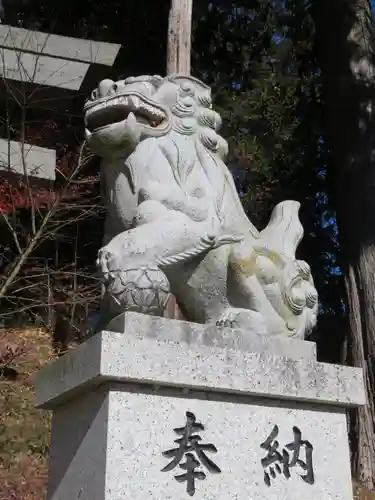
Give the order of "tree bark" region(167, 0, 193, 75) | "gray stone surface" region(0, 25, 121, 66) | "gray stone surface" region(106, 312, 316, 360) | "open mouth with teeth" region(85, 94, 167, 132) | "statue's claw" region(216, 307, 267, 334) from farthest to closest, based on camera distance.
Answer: "gray stone surface" region(0, 25, 121, 66) → "tree bark" region(167, 0, 193, 75) → "open mouth with teeth" region(85, 94, 167, 132) → "statue's claw" region(216, 307, 267, 334) → "gray stone surface" region(106, 312, 316, 360)

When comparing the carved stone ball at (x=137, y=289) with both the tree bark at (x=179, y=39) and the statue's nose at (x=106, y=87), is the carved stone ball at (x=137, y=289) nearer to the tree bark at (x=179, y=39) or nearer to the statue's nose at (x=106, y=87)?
the statue's nose at (x=106, y=87)

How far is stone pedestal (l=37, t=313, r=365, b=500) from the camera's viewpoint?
1965 millimetres

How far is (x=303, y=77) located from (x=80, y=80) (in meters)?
3.51

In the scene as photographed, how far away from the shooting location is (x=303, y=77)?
A: 806cm

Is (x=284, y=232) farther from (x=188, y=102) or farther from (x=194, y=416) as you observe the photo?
(x=194, y=416)

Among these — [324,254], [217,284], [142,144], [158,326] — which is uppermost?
[324,254]

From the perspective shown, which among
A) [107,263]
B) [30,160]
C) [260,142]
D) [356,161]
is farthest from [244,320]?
[260,142]

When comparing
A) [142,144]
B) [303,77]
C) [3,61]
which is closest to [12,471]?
[3,61]

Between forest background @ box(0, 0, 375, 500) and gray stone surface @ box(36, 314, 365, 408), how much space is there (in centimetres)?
303

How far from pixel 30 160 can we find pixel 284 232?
2.94 m

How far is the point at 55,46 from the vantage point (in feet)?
18.2

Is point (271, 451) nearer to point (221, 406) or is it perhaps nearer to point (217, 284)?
point (221, 406)

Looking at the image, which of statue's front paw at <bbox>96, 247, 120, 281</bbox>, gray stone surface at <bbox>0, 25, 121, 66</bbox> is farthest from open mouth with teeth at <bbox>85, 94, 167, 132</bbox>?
gray stone surface at <bbox>0, 25, 121, 66</bbox>

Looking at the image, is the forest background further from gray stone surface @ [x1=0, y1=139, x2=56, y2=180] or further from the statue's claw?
the statue's claw
